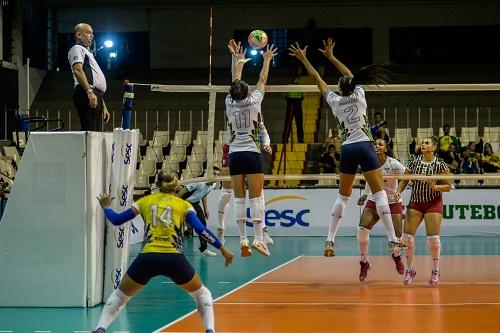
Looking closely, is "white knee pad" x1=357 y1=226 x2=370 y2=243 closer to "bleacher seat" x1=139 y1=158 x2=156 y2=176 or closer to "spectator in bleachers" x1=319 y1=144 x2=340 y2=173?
"spectator in bleachers" x1=319 y1=144 x2=340 y2=173

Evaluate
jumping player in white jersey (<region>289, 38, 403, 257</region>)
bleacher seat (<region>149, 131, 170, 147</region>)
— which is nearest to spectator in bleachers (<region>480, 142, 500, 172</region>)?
bleacher seat (<region>149, 131, 170, 147</region>)

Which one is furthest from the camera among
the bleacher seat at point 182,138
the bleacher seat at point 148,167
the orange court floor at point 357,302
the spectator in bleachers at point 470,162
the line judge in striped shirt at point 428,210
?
the bleacher seat at point 182,138

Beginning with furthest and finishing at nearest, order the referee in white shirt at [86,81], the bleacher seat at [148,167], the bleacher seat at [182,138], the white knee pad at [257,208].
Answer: the bleacher seat at [182,138] < the bleacher seat at [148,167] < the white knee pad at [257,208] < the referee in white shirt at [86,81]

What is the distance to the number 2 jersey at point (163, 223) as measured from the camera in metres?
7.84

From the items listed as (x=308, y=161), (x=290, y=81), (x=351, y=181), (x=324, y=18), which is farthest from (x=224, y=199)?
(x=324, y=18)

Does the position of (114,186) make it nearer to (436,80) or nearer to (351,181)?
(351,181)

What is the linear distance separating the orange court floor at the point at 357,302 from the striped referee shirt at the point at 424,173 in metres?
1.16

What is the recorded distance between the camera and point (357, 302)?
35.6 feet

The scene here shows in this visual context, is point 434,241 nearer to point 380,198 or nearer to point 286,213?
point 380,198

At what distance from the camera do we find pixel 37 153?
36.3 feet

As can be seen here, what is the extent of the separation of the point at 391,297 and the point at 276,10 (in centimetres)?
2177

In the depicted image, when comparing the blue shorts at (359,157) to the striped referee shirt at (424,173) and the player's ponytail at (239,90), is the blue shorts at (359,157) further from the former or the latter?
the player's ponytail at (239,90)

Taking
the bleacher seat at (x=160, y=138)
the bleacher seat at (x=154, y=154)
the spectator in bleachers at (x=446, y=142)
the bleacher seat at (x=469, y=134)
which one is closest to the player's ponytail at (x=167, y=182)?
the spectator in bleachers at (x=446, y=142)

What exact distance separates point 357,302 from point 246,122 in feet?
8.09
